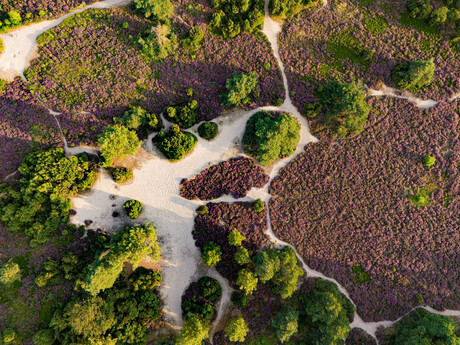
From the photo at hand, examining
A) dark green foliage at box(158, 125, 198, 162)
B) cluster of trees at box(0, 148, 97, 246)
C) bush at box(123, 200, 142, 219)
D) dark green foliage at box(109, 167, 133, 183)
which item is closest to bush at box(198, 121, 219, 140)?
dark green foliage at box(158, 125, 198, 162)

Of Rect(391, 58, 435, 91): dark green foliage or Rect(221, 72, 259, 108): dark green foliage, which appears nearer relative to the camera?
Rect(221, 72, 259, 108): dark green foliage

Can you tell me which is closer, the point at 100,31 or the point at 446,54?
the point at 100,31

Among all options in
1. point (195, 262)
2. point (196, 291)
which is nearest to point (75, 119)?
point (195, 262)

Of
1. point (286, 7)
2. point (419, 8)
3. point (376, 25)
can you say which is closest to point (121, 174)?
point (286, 7)

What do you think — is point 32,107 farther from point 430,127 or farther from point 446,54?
point 446,54

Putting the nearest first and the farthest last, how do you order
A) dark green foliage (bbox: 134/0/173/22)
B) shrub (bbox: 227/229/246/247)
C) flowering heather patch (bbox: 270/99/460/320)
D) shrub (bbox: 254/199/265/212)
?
shrub (bbox: 227/229/246/247)
dark green foliage (bbox: 134/0/173/22)
shrub (bbox: 254/199/265/212)
flowering heather patch (bbox: 270/99/460/320)

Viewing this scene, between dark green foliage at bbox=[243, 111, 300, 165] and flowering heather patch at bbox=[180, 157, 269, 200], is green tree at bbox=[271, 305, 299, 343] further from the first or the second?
dark green foliage at bbox=[243, 111, 300, 165]

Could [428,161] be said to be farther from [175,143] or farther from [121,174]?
[121,174]
